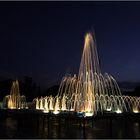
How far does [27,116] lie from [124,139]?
1772cm

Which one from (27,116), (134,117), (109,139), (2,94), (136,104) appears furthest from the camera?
(2,94)

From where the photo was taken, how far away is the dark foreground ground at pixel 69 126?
25969 millimetres

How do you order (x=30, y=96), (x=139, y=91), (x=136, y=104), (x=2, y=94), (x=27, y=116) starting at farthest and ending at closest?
(x=30, y=96) → (x=2, y=94) → (x=139, y=91) → (x=136, y=104) → (x=27, y=116)

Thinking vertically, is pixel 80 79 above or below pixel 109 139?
above

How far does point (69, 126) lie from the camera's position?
3334cm

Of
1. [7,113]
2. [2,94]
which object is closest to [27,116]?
[7,113]

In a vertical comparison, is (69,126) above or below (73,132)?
above

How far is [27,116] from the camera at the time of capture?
37.8m

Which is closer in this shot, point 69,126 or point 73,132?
point 73,132

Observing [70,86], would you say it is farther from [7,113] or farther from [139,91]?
[139,91]

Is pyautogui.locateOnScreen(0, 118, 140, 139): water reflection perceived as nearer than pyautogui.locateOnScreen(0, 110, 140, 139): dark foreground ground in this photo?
Yes

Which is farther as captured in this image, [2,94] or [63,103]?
[2,94]

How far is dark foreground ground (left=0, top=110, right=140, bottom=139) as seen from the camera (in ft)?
85.2

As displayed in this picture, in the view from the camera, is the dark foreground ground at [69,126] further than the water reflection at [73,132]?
Yes
